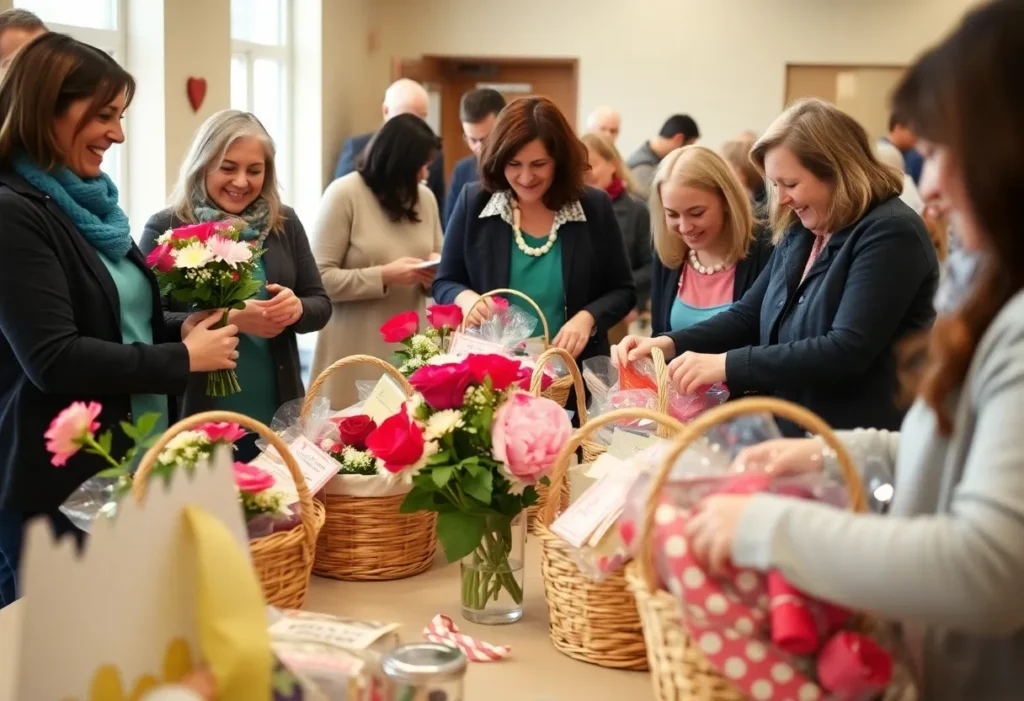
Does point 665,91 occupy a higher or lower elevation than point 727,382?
higher

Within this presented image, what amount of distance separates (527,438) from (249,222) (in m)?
1.57

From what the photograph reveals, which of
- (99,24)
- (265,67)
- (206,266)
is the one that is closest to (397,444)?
(206,266)

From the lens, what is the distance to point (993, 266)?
1026 millimetres

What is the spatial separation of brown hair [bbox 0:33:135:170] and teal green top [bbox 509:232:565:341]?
128 centimetres

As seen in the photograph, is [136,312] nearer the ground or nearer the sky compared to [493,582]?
nearer the sky

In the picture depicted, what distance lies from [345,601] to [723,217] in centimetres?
160

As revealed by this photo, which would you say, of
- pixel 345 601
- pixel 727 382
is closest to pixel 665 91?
pixel 727 382

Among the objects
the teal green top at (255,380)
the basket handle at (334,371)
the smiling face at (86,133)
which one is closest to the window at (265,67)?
the teal green top at (255,380)

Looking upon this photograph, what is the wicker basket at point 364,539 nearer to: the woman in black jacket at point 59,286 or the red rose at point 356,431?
the red rose at point 356,431

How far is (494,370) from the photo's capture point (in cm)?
168

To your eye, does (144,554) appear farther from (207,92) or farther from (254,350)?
(207,92)

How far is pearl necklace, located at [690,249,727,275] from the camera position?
2963mm

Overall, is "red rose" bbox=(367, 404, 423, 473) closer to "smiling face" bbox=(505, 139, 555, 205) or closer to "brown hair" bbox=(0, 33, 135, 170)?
"brown hair" bbox=(0, 33, 135, 170)

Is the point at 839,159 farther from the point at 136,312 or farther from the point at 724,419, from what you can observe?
the point at 136,312
